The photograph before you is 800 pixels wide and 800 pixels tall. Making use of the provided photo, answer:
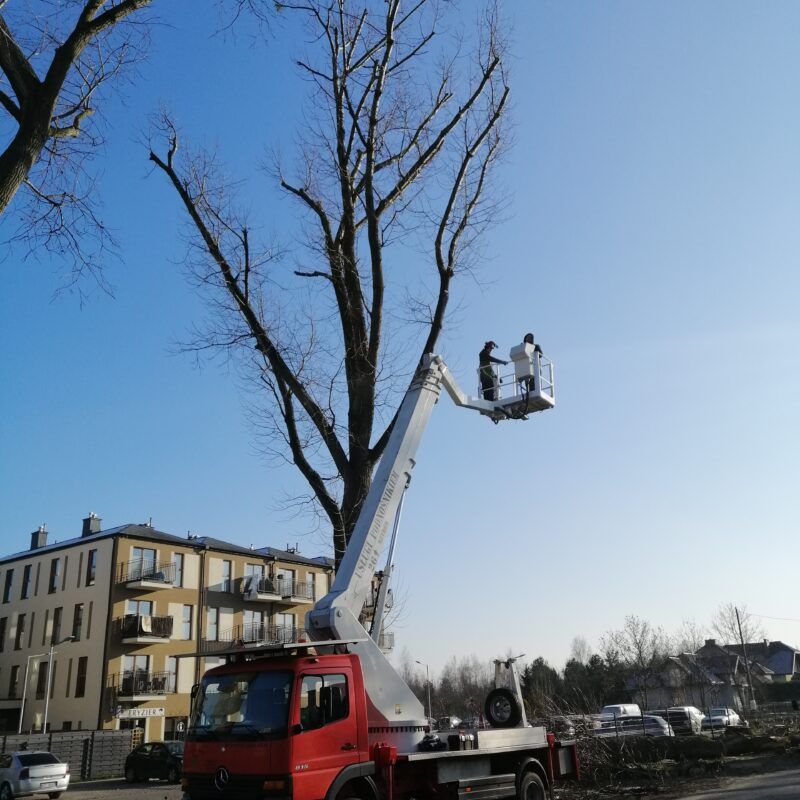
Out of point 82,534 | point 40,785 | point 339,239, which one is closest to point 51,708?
point 82,534

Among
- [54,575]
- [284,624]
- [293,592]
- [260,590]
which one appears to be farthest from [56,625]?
[293,592]

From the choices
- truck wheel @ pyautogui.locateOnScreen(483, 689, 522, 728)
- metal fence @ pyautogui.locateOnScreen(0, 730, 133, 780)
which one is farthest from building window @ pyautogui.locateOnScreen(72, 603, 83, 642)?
truck wheel @ pyautogui.locateOnScreen(483, 689, 522, 728)

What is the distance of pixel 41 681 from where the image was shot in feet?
134

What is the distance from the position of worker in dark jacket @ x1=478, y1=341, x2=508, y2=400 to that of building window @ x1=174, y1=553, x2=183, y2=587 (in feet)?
110

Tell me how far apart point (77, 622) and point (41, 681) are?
13.7 ft

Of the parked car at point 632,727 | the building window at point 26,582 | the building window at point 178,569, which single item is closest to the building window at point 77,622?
the building window at point 178,569

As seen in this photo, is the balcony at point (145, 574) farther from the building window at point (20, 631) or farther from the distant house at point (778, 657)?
the distant house at point (778, 657)

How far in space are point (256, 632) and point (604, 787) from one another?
102 ft

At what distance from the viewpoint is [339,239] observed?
1452 cm

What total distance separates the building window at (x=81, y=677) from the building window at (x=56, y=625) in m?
3.05

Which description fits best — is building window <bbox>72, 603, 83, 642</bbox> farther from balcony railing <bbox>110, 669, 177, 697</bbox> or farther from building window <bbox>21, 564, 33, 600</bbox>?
building window <bbox>21, 564, 33, 600</bbox>

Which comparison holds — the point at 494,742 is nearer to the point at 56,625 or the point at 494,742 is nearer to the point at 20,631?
the point at 56,625

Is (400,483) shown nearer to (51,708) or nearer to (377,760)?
(377,760)

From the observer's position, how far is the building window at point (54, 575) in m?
42.8
